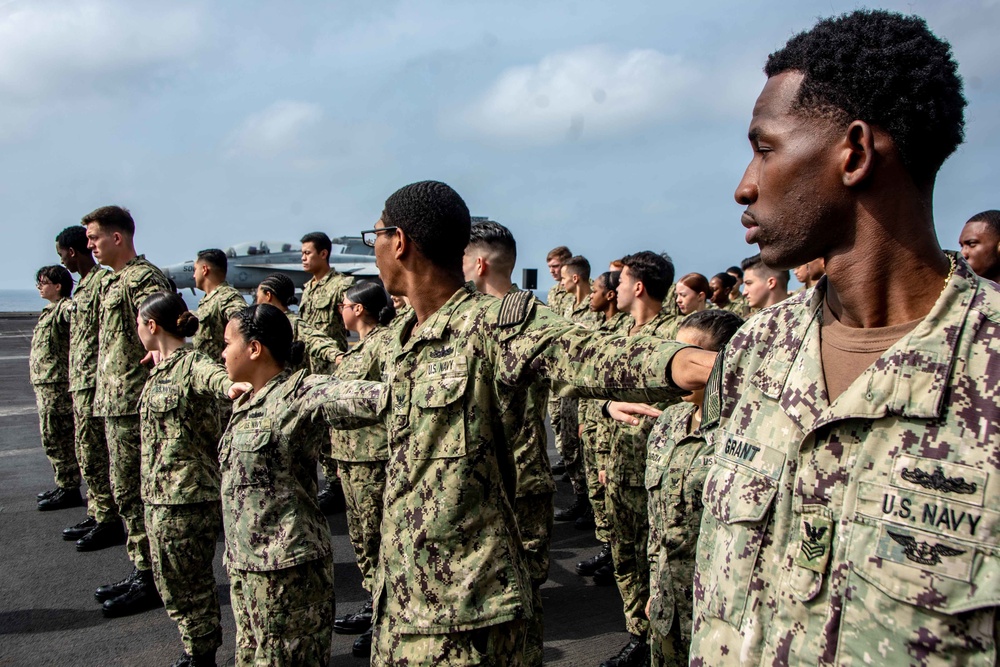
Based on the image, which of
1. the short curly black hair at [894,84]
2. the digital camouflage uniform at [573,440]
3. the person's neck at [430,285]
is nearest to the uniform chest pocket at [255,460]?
the person's neck at [430,285]

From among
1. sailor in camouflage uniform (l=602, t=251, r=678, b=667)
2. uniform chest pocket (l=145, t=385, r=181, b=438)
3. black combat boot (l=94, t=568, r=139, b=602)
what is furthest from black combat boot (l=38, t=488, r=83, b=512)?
sailor in camouflage uniform (l=602, t=251, r=678, b=667)

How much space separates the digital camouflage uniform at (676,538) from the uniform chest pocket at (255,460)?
5.21 feet

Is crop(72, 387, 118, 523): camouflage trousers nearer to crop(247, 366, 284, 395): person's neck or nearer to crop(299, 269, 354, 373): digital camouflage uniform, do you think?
crop(299, 269, 354, 373): digital camouflage uniform

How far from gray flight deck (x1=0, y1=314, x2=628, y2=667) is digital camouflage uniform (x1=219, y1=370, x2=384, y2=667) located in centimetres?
119

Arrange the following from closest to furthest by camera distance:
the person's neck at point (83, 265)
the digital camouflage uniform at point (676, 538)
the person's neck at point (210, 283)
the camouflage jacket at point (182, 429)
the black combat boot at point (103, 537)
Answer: the digital camouflage uniform at point (676, 538), the camouflage jacket at point (182, 429), the black combat boot at point (103, 537), the person's neck at point (83, 265), the person's neck at point (210, 283)

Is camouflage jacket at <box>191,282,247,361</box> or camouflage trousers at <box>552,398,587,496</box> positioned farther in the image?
camouflage trousers at <box>552,398,587,496</box>

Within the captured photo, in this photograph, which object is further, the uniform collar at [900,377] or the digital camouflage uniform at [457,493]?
the digital camouflage uniform at [457,493]

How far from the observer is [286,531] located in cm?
320

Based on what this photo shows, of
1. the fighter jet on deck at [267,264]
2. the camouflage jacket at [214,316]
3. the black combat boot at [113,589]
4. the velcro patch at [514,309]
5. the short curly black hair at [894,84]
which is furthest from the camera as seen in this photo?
the fighter jet on deck at [267,264]

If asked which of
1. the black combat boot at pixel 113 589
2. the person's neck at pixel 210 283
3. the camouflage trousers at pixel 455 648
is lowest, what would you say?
the black combat boot at pixel 113 589

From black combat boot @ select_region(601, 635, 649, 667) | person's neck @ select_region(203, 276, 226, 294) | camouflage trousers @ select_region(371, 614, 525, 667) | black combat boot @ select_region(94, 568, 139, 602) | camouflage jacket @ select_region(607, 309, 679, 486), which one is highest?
person's neck @ select_region(203, 276, 226, 294)

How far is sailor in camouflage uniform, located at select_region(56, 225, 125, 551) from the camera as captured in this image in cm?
625

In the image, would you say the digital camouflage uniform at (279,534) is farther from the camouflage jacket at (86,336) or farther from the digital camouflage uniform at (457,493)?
the camouflage jacket at (86,336)

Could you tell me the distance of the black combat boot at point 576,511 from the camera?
7.04 metres
